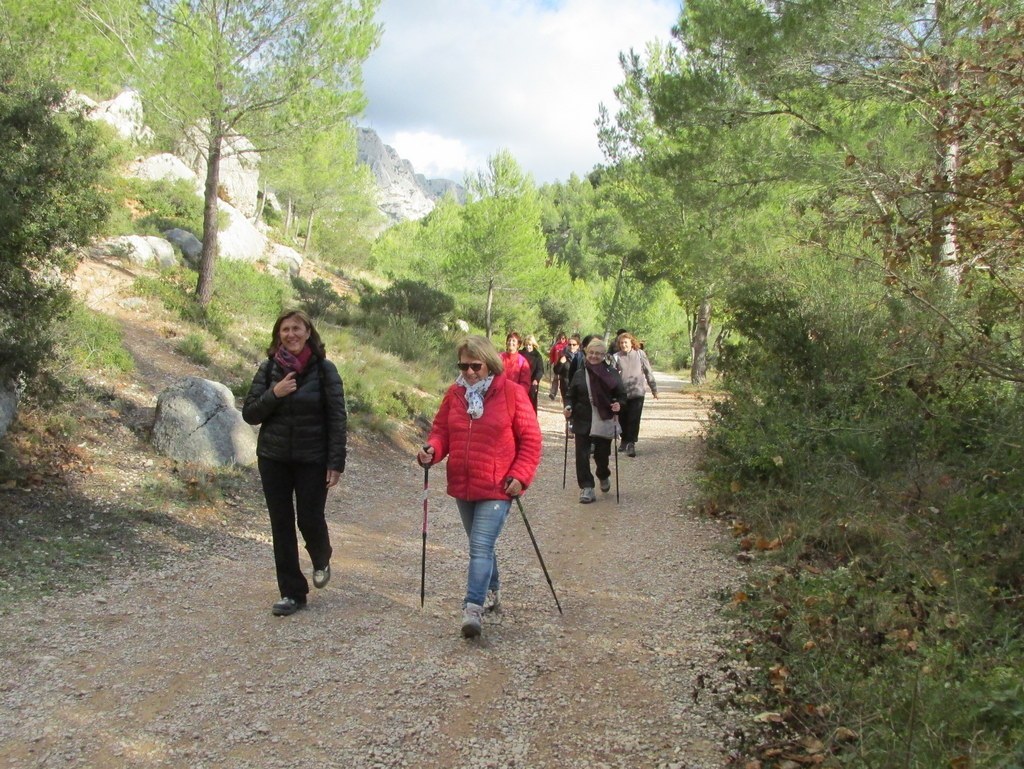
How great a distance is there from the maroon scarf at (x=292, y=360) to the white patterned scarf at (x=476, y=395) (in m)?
1.08

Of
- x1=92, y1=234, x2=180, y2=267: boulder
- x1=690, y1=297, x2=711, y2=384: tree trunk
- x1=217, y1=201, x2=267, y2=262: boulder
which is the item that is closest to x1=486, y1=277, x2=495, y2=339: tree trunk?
x1=690, y1=297, x2=711, y2=384: tree trunk

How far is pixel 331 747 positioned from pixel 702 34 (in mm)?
10844

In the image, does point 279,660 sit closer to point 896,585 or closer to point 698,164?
point 896,585

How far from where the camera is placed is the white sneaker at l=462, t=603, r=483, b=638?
4496mm

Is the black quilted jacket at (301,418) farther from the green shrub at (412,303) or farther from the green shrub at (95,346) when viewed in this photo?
the green shrub at (412,303)

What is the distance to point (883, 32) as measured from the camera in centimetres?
859

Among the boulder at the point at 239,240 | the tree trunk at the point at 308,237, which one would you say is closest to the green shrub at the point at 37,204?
the boulder at the point at 239,240

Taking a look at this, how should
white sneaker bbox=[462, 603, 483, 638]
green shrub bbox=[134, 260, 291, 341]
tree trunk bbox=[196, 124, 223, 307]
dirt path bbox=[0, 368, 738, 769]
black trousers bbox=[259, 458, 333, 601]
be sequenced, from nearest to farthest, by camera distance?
dirt path bbox=[0, 368, 738, 769] < white sneaker bbox=[462, 603, 483, 638] < black trousers bbox=[259, 458, 333, 601] < green shrub bbox=[134, 260, 291, 341] < tree trunk bbox=[196, 124, 223, 307]

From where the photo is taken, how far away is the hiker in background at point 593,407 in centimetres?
887

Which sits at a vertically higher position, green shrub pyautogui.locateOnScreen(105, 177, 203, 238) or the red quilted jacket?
green shrub pyautogui.locateOnScreen(105, 177, 203, 238)

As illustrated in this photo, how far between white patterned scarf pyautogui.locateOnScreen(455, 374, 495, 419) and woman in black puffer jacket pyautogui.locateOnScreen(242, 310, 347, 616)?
32.6 inches

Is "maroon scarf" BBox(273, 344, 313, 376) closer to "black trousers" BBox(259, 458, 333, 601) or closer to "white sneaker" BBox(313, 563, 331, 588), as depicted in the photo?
"black trousers" BBox(259, 458, 333, 601)

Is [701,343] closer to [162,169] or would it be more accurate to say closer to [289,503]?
[162,169]

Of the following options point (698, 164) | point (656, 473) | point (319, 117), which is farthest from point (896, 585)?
point (319, 117)
